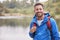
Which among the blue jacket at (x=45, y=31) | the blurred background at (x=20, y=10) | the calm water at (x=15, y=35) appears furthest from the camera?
the blurred background at (x=20, y=10)

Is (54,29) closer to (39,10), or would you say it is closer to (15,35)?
(39,10)

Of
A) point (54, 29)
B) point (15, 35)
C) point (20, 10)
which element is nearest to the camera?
point (54, 29)

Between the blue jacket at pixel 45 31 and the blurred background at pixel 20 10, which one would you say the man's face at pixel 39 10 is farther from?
the blurred background at pixel 20 10

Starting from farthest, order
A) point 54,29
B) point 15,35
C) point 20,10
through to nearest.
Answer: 1. point 20,10
2. point 15,35
3. point 54,29

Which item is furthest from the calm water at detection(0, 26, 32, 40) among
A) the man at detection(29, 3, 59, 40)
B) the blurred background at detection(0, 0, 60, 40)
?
the man at detection(29, 3, 59, 40)

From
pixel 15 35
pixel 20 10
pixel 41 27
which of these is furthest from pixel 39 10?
pixel 20 10

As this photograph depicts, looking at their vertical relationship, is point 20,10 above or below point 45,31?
below

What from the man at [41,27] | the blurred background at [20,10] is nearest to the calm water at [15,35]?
the blurred background at [20,10]

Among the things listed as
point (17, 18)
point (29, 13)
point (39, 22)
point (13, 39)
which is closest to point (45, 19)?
point (39, 22)

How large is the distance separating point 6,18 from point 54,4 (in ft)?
8.71

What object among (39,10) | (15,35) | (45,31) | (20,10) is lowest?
(15,35)

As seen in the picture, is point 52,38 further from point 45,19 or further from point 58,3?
point 58,3

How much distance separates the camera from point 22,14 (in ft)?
40.7

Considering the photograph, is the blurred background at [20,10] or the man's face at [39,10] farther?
the blurred background at [20,10]
